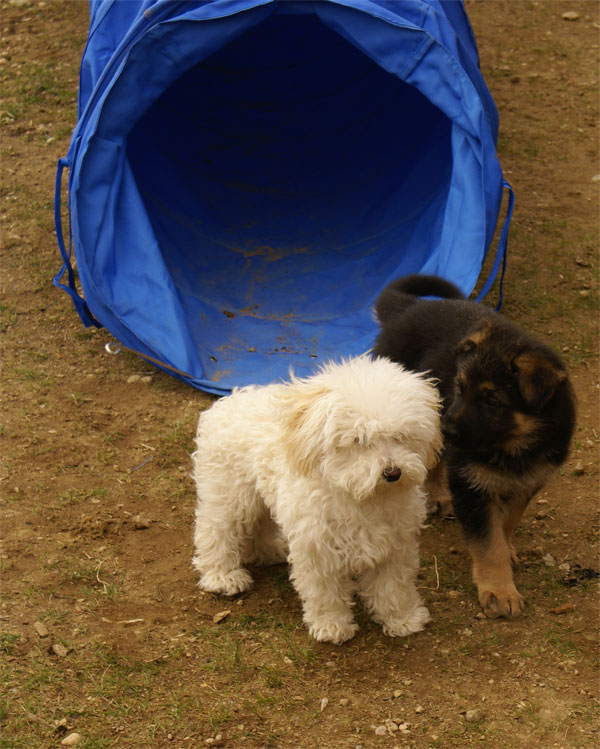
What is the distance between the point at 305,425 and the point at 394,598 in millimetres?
971

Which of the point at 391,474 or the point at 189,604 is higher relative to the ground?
the point at 391,474

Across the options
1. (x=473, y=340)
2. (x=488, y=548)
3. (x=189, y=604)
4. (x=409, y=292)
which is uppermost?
(x=473, y=340)

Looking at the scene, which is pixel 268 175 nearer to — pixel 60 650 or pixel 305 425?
pixel 305 425

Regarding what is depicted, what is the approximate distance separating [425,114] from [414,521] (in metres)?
4.89

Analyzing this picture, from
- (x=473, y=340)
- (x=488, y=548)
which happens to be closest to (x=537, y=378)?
(x=473, y=340)

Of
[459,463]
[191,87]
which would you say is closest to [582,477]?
[459,463]

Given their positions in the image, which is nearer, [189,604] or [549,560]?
[189,604]

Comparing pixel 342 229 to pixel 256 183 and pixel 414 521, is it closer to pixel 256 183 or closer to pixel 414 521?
pixel 256 183

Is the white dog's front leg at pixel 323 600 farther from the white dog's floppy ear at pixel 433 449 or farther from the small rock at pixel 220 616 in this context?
the white dog's floppy ear at pixel 433 449

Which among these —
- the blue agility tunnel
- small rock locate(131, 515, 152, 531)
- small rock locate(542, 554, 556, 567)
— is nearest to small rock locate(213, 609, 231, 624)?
small rock locate(131, 515, 152, 531)

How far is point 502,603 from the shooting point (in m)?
3.70

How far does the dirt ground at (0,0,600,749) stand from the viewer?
3.16 metres

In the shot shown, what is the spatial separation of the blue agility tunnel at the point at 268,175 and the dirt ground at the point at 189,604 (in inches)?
23.0

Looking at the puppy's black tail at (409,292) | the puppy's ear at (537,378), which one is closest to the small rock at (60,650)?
the puppy's ear at (537,378)
